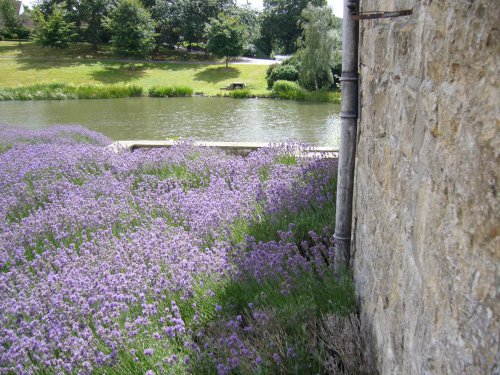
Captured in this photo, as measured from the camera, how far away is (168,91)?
2944 centimetres

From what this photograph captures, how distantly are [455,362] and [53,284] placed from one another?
2.87m

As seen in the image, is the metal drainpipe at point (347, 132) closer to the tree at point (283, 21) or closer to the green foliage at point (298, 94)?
the green foliage at point (298, 94)

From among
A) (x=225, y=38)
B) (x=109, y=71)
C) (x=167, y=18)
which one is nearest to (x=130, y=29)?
(x=109, y=71)

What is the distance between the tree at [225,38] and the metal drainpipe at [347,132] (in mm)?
40027

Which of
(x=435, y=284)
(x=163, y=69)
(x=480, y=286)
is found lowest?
(x=435, y=284)

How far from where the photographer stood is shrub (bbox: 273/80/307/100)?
1063 inches

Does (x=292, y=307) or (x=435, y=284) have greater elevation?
(x=435, y=284)

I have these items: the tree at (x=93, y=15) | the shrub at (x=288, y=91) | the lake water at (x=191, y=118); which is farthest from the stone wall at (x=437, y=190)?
the tree at (x=93, y=15)

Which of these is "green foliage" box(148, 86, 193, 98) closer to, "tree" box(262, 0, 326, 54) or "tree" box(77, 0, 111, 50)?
"tree" box(77, 0, 111, 50)

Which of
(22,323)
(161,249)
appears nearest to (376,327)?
(161,249)

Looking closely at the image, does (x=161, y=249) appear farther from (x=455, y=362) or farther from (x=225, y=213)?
(x=455, y=362)

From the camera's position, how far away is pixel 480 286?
106cm

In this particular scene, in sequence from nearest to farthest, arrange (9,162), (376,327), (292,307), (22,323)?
(376,327), (292,307), (22,323), (9,162)

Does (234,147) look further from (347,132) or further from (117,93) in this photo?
(117,93)
